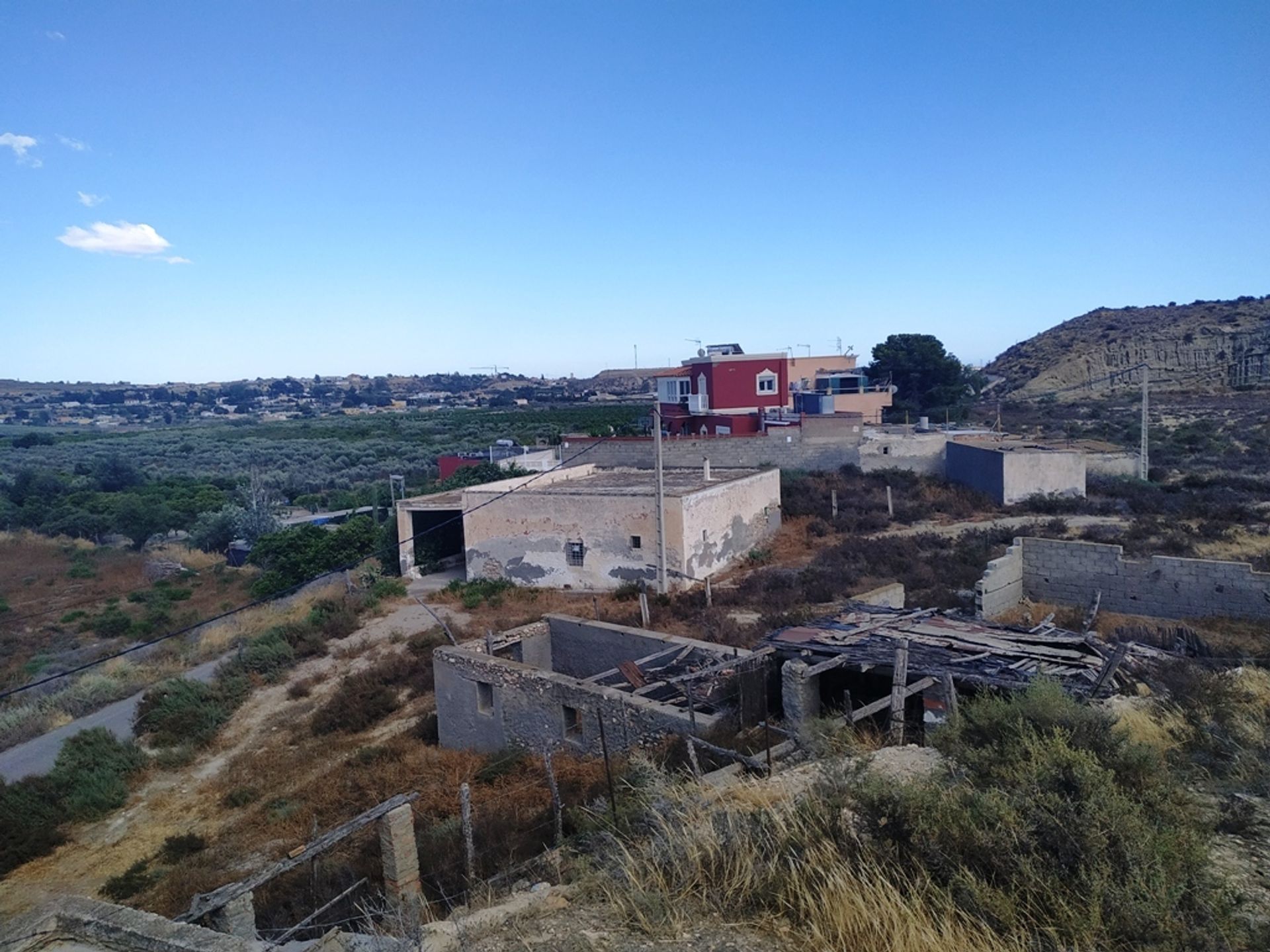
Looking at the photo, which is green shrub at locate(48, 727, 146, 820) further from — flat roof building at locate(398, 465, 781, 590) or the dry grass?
the dry grass

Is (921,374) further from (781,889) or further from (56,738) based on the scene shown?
(781,889)

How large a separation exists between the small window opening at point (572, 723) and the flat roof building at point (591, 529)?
9.65 meters

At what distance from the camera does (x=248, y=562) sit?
31891 millimetres

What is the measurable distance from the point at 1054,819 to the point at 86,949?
6.09m

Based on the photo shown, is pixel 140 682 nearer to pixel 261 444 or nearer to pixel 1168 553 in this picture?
pixel 1168 553

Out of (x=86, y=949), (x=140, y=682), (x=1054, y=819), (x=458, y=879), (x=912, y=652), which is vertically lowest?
(x=140, y=682)

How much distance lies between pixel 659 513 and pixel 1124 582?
9977 mm

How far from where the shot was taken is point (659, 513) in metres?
19.8

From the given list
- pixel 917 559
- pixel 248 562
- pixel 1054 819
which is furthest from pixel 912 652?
pixel 248 562

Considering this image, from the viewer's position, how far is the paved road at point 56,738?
1438 cm

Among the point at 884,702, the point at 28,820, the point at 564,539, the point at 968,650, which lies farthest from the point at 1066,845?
the point at 564,539

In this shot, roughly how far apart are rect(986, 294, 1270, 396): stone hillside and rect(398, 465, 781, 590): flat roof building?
51.3 meters

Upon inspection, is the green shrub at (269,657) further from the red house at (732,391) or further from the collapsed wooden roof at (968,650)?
the red house at (732,391)

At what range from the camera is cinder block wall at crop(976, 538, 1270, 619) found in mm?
13352
